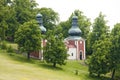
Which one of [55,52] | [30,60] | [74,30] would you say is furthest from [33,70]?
[74,30]

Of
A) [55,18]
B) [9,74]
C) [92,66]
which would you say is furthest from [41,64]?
[55,18]

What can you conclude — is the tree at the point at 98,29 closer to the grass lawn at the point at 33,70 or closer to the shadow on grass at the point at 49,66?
the grass lawn at the point at 33,70

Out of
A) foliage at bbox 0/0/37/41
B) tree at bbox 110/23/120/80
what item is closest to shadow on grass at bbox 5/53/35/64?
foliage at bbox 0/0/37/41

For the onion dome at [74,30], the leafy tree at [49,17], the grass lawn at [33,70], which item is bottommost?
the grass lawn at [33,70]

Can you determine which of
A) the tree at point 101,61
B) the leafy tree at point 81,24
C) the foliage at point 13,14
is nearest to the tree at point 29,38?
the foliage at point 13,14

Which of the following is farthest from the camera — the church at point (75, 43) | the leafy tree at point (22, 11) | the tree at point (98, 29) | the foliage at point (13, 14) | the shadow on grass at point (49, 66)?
the leafy tree at point (22, 11)

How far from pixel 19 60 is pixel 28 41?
191 inches

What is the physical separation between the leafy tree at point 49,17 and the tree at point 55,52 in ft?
112

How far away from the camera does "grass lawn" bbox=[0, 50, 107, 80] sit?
6047 centimetres

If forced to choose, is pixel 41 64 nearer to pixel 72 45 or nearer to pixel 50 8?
pixel 72 45

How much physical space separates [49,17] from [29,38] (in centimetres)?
3337

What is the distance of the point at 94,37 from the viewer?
94750mm

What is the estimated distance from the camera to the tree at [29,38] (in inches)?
3162

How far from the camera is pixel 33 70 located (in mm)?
67500
